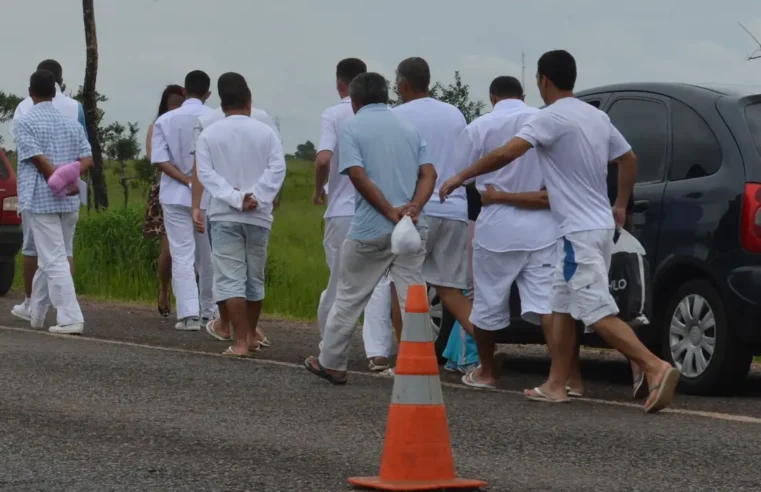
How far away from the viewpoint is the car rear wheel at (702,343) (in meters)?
9.12

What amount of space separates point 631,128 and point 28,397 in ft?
12.8

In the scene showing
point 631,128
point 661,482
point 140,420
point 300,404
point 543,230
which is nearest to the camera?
point 661,482

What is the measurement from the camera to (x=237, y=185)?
11.1 meters

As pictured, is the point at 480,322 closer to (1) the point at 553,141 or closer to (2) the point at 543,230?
(2) the point at 543,230

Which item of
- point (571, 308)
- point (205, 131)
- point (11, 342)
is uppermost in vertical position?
point (205, 131)

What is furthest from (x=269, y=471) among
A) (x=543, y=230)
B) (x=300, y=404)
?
(x=543, y=230)

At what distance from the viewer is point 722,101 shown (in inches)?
372

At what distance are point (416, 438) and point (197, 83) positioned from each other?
7462 mm

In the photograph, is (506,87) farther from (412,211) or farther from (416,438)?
(416,438)

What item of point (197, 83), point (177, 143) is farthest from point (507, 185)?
point (177, 143)

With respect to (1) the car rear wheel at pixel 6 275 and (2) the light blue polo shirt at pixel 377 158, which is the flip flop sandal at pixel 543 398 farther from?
(1) the car rear wheel at pixel 6 275

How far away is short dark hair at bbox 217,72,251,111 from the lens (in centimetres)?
1112

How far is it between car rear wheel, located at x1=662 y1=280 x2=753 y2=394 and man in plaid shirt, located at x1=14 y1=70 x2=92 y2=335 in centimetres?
503

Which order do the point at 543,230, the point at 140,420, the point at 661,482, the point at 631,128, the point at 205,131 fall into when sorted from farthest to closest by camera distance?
the point at 205,131 → the point at 631,128 → the point at 543,230 → the point at 140,420 → the point at 661,482
